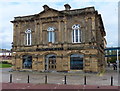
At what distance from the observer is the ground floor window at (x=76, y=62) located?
2300 cm

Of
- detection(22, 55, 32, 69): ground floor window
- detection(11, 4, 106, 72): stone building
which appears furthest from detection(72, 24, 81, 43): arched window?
detection(22, 55, 32, 69): ground floor window

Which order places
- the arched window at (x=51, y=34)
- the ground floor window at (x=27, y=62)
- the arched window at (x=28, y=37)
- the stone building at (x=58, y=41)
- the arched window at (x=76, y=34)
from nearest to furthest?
the stone building at (x=58, y=41) < the arched window at (x=76, y=34) < the arched window at (x=51, y=34) < the ground floor window at (x=27, y=62) < the arched window at (x=28, y=37)

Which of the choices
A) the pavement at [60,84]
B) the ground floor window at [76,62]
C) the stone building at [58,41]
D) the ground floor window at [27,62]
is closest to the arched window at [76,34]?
the stone building at [58,41]

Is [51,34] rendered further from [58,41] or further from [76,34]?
[76,34]

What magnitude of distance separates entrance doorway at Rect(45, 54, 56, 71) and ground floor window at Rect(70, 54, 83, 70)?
9.00 feet

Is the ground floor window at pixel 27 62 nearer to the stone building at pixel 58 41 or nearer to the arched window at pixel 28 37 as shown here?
the stone building at pixel 58 41

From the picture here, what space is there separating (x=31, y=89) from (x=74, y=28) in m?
14.1

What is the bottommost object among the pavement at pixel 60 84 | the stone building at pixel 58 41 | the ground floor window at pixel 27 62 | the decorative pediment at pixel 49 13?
the pavement at pixel 60 84

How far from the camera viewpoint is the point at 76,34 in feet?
77.7

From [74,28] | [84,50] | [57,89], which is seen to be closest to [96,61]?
[84,50]

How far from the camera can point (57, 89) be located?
11.5 m

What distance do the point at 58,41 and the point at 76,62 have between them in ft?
13.6

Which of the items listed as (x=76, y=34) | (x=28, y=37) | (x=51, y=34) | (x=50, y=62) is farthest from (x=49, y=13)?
(x=50, y=62)

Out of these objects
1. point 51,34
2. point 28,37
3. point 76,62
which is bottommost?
point 76,62
